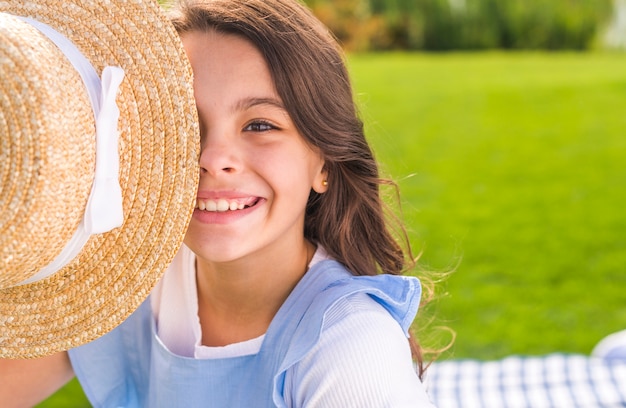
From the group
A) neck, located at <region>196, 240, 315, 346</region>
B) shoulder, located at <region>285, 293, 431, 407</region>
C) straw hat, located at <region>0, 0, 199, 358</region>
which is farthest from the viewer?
neck, located at <region>196, 240, 315, 346</region>

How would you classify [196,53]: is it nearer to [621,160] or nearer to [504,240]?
[504,240]

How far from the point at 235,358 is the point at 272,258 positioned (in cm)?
23

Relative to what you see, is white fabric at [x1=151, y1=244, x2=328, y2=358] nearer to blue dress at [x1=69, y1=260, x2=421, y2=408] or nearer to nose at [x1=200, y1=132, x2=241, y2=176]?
blue dress at [x1=69, y1=260, x2=421, y2=408]

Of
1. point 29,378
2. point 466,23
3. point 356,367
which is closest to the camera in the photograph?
point 356,367

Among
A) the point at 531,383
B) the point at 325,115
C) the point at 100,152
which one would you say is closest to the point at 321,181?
the point at 325,115

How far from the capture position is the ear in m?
2.06

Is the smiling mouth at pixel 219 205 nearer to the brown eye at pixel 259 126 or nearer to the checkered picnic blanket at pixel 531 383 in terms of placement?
the brown eye at pixel 259 126

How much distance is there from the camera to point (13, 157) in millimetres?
1347

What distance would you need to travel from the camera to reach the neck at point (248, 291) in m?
2.02

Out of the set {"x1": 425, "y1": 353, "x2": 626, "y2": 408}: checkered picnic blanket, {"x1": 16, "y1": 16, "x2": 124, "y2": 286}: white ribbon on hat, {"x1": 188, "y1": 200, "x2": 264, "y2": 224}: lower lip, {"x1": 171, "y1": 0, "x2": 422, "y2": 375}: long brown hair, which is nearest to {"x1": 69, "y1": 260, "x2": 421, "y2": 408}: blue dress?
{"x1": 171, "y1": 0, "x2": 422, "y2": 375}: long brown hair

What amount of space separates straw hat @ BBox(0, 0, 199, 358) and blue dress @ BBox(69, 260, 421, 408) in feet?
1.26

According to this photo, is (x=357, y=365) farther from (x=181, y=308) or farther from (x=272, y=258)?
(x=181, y=308)

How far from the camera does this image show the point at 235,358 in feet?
6.50

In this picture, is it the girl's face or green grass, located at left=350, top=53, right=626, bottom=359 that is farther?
green grass, located at left=350, top=53, right=626, bottom=359
